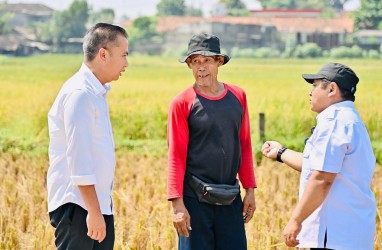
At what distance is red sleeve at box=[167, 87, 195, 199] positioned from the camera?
4352mm

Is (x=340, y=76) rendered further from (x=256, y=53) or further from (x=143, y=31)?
(x=143, y=31)

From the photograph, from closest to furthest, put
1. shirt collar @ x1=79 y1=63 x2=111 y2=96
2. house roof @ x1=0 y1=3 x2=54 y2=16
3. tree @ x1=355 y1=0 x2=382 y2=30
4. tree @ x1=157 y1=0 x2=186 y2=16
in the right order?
1. shirt collar @ x1=79 y1=63 x2=111 y2=96
2. tree @ x1=355 y1=0 x2=382 y2=30
3. tree @ x1=157 y1=0 x2=186 y2=16
4. house roof @ x1=0 y1=3 x2=54 y2=16

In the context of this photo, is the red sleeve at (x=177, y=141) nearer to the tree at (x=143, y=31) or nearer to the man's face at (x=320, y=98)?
the man's face at (x=320, y=98)

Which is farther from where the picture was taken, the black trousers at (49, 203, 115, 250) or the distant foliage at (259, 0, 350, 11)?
the distant foliage at (259, 0, 350, 11)

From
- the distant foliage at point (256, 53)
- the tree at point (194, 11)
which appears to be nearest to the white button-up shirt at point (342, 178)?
the distant foliage at point (256, 53)

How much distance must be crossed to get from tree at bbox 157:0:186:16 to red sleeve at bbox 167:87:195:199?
52643 mm

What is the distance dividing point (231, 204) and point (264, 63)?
115ft

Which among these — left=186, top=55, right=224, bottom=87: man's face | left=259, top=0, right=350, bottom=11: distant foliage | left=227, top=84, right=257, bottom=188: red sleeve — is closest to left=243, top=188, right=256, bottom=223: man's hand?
left=227, top=84, right=257, bottom=188: red sleeve

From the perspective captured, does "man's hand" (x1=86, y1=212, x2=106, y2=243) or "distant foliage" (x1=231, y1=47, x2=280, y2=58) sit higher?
"man's hand" (x1=86, y1=212, x2=106, y2=243)

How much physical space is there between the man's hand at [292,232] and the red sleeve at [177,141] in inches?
24.6

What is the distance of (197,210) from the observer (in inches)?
173

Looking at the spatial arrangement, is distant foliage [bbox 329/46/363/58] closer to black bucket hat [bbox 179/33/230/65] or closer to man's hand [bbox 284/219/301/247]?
black bucket hat [bbox 179/33/230/65]

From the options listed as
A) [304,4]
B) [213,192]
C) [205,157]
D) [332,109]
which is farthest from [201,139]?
[304,4]

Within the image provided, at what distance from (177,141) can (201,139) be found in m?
0.11
